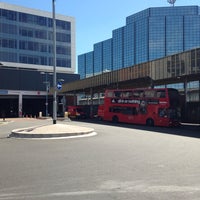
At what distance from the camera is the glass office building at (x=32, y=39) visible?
335ft

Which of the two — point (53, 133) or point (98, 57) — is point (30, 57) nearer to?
point (98, 57)

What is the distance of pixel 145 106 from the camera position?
4059 cm

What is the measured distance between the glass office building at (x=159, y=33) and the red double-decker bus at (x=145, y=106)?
3899 centimetres

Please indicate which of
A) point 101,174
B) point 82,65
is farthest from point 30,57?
point 101,174

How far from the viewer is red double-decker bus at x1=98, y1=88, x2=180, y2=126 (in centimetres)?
3812

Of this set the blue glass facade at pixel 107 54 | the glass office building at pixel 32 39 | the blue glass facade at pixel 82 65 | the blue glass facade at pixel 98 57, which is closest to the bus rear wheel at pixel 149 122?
the blue glass facade at pixel 107 54

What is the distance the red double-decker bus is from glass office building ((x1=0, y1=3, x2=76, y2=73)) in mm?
61217

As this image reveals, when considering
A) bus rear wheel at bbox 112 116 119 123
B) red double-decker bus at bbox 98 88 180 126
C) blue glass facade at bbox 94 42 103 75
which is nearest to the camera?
red double-decker bus at bbox 98 88 180 126

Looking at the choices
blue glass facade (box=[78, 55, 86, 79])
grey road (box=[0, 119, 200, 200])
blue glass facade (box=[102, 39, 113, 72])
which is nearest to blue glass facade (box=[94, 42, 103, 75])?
blue glass facade (box=[102, 39, 113, 72])

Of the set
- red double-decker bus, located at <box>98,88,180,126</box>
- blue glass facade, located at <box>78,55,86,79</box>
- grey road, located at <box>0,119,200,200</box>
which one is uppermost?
blue glass facade, located at <box>78,55,86,79</box>

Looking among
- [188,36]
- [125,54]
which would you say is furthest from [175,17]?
[125,54]

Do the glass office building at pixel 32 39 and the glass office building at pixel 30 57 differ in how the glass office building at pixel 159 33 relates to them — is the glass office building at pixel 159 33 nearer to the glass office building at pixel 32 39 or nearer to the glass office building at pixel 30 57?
the glass office building at pixel 30 57

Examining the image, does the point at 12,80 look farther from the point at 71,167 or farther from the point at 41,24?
the point at 71,167

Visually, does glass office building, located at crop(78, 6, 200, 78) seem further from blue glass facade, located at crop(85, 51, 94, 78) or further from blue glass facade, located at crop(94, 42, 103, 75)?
blue glass facade, located at crop(85, 51, 94, 78)
